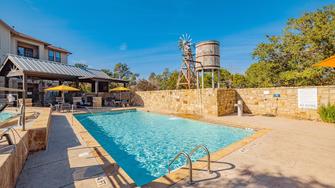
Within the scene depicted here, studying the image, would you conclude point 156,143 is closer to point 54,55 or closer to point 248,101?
point 248,101

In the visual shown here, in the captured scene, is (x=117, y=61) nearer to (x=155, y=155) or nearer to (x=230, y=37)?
(x=230, y=37)

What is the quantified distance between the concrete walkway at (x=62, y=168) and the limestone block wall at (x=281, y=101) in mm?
10303

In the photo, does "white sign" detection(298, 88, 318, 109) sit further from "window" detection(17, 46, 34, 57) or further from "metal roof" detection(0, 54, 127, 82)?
"window" detection(17, 46, 34, 57)

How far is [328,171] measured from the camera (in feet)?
10.2

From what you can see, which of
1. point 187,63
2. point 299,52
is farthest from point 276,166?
point 187,63

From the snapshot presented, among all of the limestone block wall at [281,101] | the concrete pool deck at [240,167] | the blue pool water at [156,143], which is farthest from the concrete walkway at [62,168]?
the limestone block wall at [281,101]

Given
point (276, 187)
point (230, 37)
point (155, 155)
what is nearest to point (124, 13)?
point (230, 37)

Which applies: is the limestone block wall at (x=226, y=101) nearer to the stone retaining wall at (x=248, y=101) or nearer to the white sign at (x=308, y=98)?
the stone retaining wall at (x=248, y=101)

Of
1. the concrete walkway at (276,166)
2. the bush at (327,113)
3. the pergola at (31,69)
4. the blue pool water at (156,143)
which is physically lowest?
the blue pool water at (156,143)

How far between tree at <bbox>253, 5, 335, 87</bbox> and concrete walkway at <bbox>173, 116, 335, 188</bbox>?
10.1 metres

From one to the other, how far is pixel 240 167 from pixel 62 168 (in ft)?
12.0

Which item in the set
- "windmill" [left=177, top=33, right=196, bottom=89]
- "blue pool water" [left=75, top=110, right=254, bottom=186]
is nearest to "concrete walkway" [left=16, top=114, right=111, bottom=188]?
"blue pool water" [left=75, top=110, right=254, bottom=186]

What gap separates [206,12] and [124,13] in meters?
8.85

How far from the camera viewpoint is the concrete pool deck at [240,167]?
276cm
